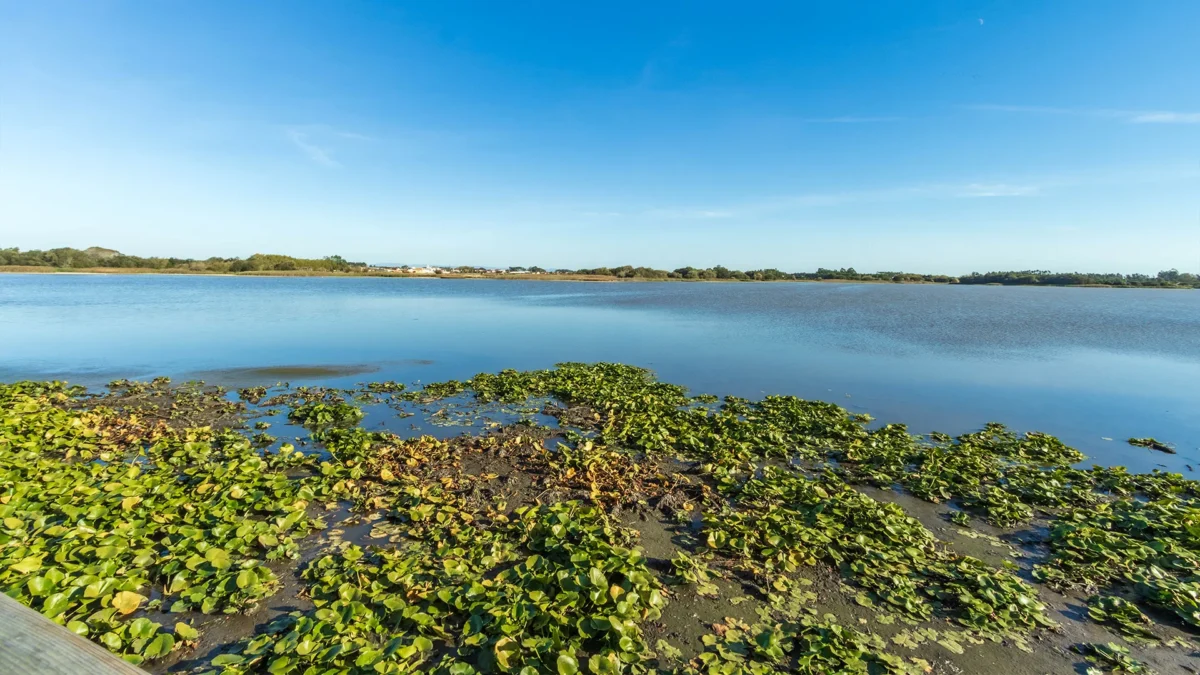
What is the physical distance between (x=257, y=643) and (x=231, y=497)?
3.12 m

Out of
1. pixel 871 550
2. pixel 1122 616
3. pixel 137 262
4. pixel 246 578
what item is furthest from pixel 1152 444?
pixel 137 262

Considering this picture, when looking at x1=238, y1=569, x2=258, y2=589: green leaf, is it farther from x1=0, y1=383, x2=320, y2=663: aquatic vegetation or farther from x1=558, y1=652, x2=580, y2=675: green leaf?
x1=558, y1=652, x2=580, y2=675: green leaf

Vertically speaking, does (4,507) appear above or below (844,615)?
above

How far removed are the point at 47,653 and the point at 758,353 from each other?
20013 mm

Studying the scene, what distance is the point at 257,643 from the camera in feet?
12.9

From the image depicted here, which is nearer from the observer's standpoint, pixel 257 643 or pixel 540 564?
pixel 257 643

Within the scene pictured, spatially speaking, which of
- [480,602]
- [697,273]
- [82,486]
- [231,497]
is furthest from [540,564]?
[697,273]

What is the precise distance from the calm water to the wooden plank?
1249cm

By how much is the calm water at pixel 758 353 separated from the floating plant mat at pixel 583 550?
4.04 m

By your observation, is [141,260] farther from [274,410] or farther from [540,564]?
[540,564]

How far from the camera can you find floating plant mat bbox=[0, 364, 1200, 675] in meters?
4.17

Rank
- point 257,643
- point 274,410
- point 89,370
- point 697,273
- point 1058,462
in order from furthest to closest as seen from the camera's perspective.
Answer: point 697,273 → point 89,370 → point 274,410 → point 1058,462 → point 257,643

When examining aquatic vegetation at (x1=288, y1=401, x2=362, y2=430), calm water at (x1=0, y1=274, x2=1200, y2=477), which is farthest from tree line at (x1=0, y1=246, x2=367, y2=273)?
aquatic vegetation at (x1=288, y1=401, x2=362, y2=430)

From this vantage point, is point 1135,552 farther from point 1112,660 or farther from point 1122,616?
point 1112,660
